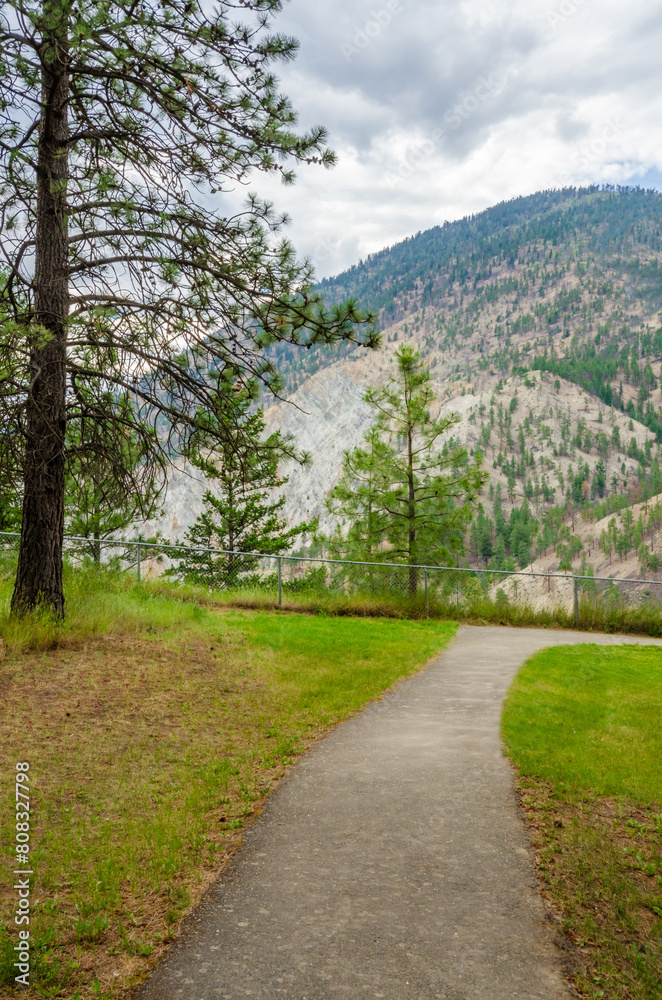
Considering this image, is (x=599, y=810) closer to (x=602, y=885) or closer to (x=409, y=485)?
(x=602, y=885)

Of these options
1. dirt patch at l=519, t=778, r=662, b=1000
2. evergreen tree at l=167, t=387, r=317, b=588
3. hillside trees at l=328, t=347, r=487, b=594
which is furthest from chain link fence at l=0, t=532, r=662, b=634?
dirt patch at l=519, t=778, r=662, b=1000

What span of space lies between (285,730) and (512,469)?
159016 mm

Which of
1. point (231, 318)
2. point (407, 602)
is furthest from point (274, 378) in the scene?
point (407, 602)

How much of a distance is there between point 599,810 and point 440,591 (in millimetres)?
11472

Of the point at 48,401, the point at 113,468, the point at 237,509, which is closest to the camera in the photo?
the point at 48,401

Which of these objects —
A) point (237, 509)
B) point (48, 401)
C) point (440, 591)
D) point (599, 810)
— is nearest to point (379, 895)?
point (599, 810)

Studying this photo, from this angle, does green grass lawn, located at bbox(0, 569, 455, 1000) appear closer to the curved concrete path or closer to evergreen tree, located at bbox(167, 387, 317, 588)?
the curved concrete path

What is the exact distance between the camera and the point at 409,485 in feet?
70.9

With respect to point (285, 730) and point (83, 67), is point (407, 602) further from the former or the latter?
point (83, 67)

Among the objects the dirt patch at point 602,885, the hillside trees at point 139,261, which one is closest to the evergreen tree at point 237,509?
the hillside trees at point 139,261

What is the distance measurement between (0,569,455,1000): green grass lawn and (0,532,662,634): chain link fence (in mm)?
4462

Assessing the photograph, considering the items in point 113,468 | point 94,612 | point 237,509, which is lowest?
point 94,612

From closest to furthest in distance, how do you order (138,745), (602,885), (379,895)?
(379,895) < (602,885) < (138,745)

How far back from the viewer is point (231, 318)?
285 inches
